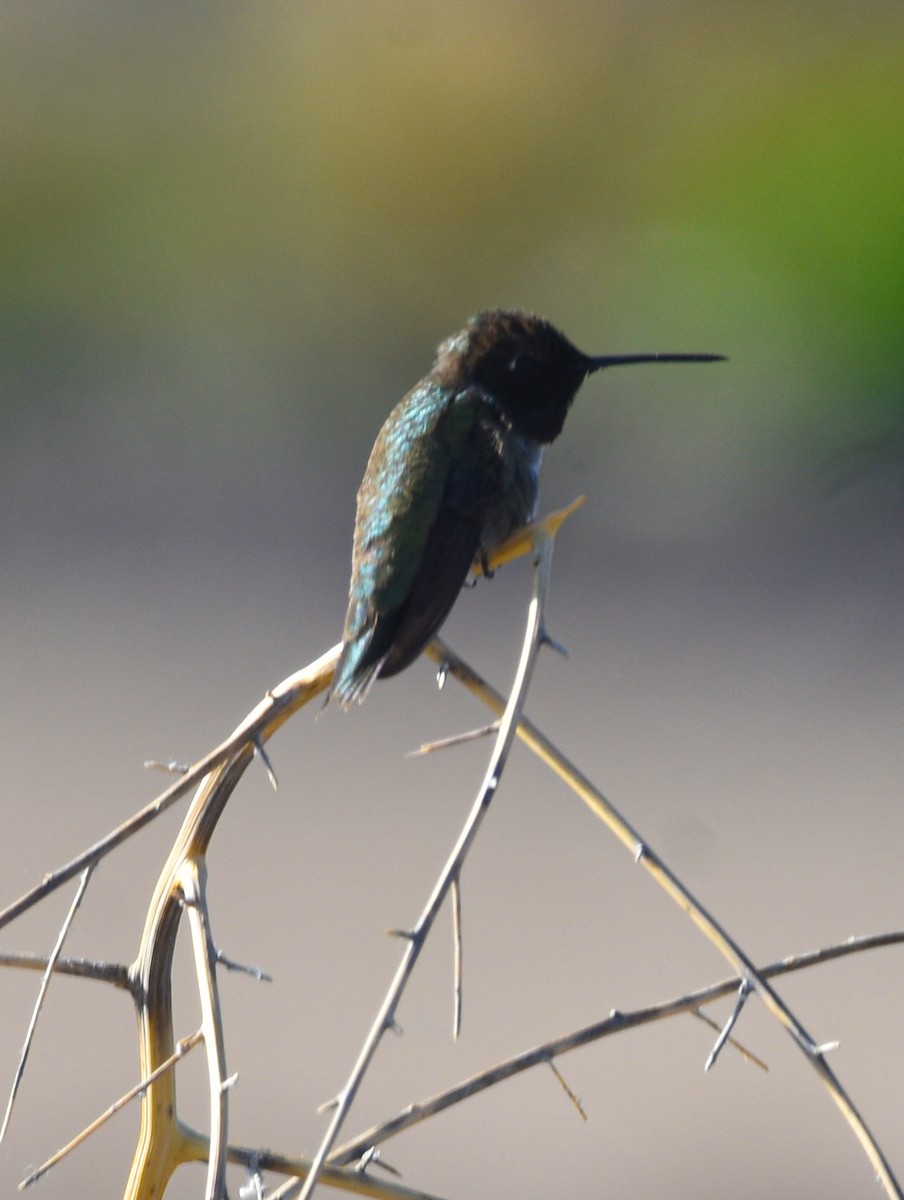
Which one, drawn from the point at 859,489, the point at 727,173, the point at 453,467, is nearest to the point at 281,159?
the point at 727,173

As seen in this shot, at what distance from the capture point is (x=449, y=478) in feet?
4.29

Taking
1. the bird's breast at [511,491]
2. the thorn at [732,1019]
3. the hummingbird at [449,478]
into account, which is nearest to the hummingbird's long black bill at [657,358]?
the hummingbird at [449,478]

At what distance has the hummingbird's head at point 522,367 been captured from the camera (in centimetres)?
149

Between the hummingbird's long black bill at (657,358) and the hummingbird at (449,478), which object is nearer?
the hummingbird at (449,478)

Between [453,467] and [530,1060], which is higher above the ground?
[453,467]

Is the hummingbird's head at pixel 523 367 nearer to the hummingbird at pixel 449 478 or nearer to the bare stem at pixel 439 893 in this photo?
the hummingbird at pixel 449 478

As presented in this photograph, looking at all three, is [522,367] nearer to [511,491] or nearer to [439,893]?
[511,491]

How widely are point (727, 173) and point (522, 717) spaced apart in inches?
134

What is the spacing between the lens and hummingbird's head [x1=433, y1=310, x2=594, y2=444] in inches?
58.6

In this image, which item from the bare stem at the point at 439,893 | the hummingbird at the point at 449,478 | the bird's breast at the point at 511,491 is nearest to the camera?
the bare stem at the point at 439,893

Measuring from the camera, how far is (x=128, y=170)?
3.82 metres

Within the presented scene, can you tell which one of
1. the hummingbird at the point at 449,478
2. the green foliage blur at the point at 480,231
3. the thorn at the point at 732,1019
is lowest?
the thorn at the point at 732,1019

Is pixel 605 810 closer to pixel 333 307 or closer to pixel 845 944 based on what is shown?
pixel 845 944

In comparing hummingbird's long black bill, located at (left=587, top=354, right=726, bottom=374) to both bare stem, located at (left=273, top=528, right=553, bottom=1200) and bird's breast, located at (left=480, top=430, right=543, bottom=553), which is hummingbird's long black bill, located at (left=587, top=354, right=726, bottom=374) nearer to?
bird's breast, located at (left=480, top=430, right=543, bottom=553)
